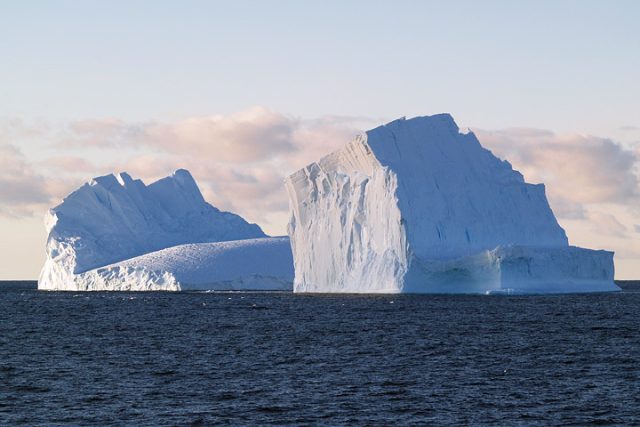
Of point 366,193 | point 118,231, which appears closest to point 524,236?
point 366,193

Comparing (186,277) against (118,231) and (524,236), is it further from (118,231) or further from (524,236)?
(524,236)

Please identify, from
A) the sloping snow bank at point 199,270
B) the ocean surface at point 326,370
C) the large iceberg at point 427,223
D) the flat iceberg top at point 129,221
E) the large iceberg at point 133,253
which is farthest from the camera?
the flat iceberg top at point 129,221

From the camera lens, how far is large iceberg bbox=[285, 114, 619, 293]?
172 ft

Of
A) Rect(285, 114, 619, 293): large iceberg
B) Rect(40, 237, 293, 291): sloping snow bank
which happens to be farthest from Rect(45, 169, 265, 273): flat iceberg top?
Rect(285, 114, 619, 293): large iceberg

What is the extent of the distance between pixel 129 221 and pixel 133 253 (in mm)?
2798

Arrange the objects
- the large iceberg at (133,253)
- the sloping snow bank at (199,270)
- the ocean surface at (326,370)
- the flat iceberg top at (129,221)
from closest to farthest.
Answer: the ocean surface at (326,370), the sloping snow bank at (199,270), the large iceberg at (133,253), the flat iceberg top at (129,221)

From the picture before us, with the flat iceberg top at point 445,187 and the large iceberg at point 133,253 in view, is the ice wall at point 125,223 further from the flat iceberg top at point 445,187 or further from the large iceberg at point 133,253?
the flat iceberg top at point 445,187

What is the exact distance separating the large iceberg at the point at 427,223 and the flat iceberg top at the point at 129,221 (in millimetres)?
24370

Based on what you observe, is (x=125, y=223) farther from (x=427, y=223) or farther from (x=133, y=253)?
(x=427, y=223)

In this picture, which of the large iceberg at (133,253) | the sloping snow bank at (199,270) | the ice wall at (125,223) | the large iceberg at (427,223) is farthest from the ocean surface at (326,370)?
the ice wall at (125,223)

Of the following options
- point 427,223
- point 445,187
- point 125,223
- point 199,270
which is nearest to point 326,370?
point 427,223

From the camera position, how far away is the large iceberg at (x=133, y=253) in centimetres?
7512

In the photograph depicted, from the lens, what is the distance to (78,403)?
1995cm

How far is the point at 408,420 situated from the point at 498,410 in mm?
1956
